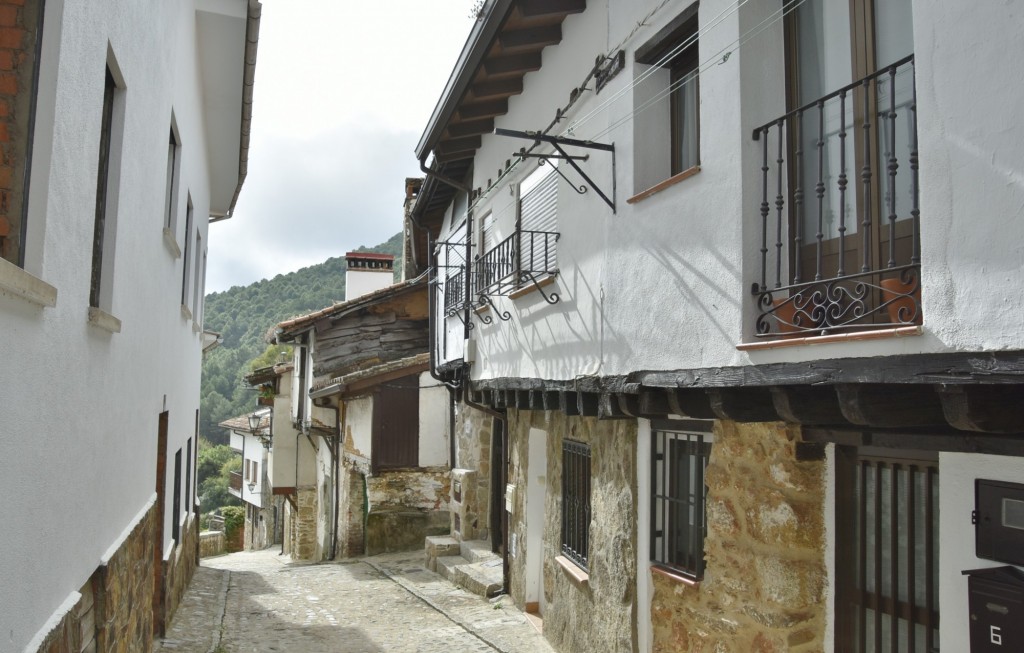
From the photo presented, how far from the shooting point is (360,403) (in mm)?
14898

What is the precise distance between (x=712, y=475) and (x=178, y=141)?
5843 millimetres

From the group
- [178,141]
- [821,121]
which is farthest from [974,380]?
[178,141]

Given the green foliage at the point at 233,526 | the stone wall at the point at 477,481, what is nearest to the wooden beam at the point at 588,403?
the stone wall at the point at 477,481

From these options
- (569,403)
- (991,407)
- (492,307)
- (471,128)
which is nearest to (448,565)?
(492,307)

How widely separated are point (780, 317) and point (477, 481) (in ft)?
29.0

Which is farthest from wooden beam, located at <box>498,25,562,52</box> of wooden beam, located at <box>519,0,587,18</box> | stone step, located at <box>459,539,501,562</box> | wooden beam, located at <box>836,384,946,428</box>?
stone step, located at <box>459,539,501,562</box>

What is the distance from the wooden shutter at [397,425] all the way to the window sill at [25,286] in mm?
11320

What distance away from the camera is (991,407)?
275 cm

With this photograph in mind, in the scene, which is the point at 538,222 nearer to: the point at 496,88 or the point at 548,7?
the point at 496,88

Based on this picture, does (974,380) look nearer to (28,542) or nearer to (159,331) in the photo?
(28,542)

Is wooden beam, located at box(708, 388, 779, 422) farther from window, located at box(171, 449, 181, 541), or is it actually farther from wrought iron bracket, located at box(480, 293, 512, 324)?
window, located at box(171, 449, 181, 541)

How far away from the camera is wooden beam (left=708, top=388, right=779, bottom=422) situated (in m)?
4.02

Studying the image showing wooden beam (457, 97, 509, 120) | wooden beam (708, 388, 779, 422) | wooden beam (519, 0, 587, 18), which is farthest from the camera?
wooden beam (457, 97, 509, 120)

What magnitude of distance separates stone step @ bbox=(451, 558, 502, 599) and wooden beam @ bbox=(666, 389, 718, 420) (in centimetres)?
593
